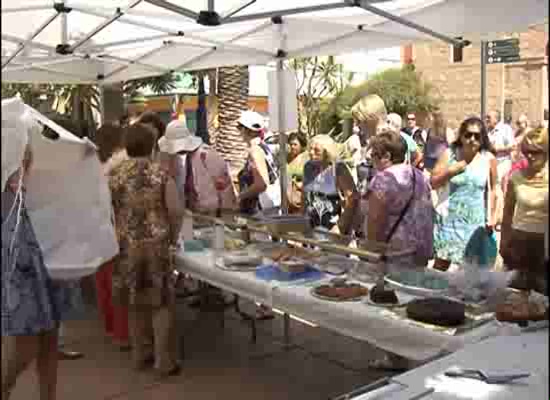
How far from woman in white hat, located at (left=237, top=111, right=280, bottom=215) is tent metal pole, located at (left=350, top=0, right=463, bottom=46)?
1.48 metres

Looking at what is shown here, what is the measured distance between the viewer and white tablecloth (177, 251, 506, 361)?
7.36ft

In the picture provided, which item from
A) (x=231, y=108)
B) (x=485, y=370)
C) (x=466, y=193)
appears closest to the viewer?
(x=485, y=370)

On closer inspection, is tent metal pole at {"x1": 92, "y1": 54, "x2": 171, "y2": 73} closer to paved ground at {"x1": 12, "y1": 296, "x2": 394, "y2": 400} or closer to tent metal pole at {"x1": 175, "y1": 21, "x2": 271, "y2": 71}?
tent metal pole at {"x1": 175, "y1": 21, "x2": 271, "y2": 71}

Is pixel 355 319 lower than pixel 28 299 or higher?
lower

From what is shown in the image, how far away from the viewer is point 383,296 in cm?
262

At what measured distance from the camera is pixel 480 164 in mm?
3678

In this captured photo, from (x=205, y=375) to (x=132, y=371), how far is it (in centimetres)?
46

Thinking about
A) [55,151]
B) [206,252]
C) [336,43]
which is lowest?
[206,252]

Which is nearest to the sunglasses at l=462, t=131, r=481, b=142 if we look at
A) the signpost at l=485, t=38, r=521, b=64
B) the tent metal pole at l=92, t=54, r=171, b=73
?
Answer: the tent metal pole at l=92, t=54, r=171, b=73

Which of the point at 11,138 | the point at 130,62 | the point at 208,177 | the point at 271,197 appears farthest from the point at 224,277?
the point at 130,62

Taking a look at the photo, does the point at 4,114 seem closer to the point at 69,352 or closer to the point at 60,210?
the point at 60,210

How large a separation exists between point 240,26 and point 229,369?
2399 millimetres

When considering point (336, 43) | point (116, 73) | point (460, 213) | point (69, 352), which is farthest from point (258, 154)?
point (116, 73)

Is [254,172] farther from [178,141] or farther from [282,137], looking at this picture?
[178,141]
